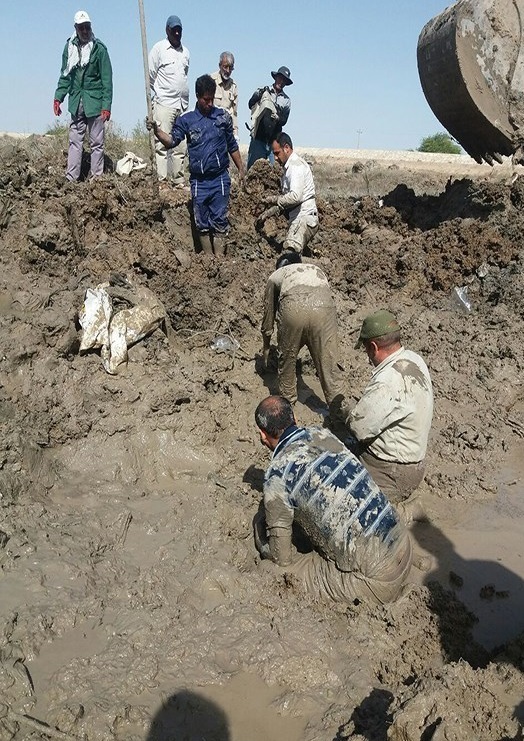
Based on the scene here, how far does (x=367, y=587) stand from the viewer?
3588 millimetres

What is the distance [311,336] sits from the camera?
Answer: 5.25 metres

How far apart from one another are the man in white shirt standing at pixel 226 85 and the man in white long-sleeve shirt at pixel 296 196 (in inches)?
110

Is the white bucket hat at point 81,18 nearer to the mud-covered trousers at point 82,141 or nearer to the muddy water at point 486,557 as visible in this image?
the mud-covered trousers at point 82,141

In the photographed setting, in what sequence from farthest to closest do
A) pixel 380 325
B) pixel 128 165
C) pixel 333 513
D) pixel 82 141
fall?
pixel 128 165 → pixel 82 141 → pixel 380 325 → pixel 333 513

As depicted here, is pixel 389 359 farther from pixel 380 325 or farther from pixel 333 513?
pixel 333 513

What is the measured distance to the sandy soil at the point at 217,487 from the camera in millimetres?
3014

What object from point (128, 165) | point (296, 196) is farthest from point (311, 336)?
point (128, 165)

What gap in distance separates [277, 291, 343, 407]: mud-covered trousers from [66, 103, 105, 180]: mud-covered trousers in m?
4.49

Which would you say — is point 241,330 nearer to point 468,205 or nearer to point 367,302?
point 367,302

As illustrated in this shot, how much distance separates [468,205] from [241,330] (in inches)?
163

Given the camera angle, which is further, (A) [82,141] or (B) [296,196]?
(A) [82,141]

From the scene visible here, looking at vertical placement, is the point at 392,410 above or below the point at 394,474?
above

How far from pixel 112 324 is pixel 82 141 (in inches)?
154

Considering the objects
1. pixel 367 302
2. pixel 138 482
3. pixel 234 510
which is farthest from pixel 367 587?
pixel 367 302
